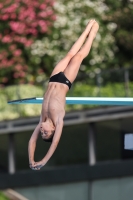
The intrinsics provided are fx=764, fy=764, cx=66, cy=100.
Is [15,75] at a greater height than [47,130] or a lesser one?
lesser

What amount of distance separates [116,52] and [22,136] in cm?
530

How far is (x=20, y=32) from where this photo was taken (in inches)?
730

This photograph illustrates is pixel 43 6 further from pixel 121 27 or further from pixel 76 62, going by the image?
pixel 76 62

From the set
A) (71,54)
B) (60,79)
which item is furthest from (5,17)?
(60,79)

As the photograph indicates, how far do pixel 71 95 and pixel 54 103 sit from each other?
275 inches

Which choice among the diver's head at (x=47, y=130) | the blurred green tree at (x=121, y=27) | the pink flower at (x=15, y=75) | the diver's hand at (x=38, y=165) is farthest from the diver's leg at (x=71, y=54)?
the blurred green tree at (x=121, y=27)

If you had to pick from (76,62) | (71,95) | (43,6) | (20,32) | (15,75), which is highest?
(76,62)

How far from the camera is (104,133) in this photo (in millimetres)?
14773

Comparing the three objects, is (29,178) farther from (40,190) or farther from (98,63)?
(98,63)

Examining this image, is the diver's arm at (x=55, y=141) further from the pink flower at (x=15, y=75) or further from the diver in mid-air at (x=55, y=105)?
the pink flower at (x=15, y=75)

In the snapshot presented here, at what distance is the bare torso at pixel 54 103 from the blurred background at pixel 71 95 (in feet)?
4.50

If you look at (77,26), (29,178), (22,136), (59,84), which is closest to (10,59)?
(77,26)

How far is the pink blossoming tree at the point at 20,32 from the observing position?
18359 millimetres

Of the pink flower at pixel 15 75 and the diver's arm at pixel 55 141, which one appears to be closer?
the diver's arm at pixel 55 141
